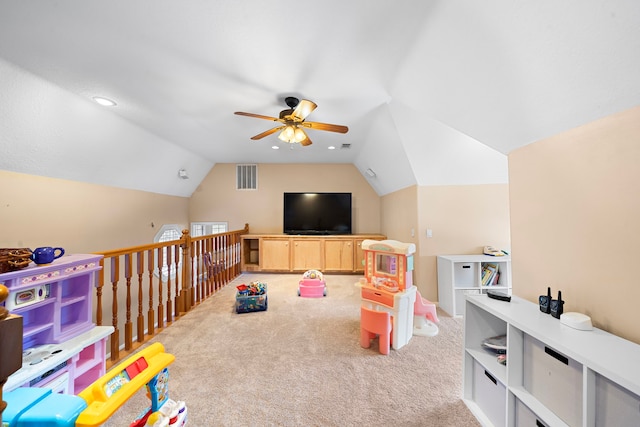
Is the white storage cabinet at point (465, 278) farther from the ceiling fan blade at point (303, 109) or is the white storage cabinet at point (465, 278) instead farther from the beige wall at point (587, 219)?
the ceiling fan blade at point (303, 109)

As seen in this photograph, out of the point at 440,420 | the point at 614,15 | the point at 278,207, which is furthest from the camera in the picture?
the point at 278,207

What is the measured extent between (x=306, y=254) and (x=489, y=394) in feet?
12.5

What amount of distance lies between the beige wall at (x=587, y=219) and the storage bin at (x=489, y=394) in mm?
608

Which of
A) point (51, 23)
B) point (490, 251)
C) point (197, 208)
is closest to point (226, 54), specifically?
point (51, 23)

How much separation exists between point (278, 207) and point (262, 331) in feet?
11.0

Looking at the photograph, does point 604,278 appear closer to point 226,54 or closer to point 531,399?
point 531,399

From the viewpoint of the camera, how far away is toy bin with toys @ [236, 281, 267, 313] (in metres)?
3.13

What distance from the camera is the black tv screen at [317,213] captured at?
5.27 m

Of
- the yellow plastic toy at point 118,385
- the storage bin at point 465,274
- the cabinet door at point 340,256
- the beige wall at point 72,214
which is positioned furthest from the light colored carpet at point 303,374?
the cabinet door at point 340,256

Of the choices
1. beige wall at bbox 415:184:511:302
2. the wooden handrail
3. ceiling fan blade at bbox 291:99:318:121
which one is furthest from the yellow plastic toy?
beige wall at bbox 415:184:511:302

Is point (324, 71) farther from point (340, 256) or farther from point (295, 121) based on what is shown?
point (340, 256)

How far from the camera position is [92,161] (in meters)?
3.10

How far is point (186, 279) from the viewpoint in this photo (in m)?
3.16

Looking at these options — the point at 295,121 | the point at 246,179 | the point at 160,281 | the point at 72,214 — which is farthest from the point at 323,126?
the point at 246,179
